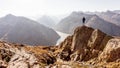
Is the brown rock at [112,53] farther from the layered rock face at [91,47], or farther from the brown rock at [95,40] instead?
the brown rock at [95,40]

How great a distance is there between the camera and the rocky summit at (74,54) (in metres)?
82.4

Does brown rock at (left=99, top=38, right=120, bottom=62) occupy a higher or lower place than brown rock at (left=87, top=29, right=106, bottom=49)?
lower

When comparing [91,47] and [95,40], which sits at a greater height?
[95,40]

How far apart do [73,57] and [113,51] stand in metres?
21.9

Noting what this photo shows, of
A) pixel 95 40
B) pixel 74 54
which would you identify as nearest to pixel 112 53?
pixel 74 54

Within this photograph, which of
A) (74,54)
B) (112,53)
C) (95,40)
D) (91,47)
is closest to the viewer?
(112,53)

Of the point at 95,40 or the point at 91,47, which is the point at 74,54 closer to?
the point at 91,47

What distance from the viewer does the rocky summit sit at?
8244 cm

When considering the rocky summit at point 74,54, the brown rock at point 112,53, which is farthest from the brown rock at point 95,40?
the brown rock at point 112,53

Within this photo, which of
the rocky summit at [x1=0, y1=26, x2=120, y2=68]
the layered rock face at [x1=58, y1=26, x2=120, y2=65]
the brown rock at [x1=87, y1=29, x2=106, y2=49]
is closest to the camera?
the rocky summit at [x1=0, y1=26, x2=120, y2=68]

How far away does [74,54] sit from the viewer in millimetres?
117250

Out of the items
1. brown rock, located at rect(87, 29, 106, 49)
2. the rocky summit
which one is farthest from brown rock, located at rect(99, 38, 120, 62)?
brown rock, located at rect(87, 29, 106, 49)

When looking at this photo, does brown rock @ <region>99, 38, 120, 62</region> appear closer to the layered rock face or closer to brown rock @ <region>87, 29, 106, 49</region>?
the layered rock face

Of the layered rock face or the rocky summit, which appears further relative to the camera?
the layered rock face
